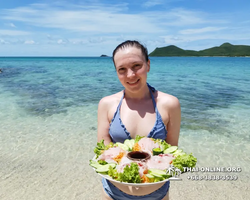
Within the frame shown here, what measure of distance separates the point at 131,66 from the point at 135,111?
1.93 ft

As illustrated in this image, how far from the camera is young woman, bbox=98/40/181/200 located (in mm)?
2457

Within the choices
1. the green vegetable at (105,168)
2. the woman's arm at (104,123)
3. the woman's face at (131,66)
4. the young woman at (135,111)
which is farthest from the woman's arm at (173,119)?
the green vegetable at (105,168)

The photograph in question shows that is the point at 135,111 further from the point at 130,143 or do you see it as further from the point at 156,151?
the point at 156,151

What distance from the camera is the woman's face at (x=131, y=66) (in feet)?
7.94

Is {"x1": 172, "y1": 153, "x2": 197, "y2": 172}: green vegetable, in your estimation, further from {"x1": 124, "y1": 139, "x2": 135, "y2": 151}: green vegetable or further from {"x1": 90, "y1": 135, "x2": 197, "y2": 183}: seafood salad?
{"x1": 124, "y1": 139, "x2": 135, "y2": 151}: green vegetable

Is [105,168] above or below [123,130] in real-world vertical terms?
below

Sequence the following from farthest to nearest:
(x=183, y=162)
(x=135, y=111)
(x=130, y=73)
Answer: (x=135, y=111) < (x=130, y=73) < (x=183, y=162)

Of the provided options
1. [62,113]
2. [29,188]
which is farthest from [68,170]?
[62,113]

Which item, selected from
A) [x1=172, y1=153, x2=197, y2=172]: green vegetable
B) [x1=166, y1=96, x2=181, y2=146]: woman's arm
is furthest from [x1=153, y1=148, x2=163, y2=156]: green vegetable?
[x1=166, y1=96, x2=181, y2=146]: woman's arm

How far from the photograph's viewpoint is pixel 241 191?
5363 millimetres

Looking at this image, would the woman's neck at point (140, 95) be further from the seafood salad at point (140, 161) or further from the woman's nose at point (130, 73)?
the seafood salad at point (140, 161)

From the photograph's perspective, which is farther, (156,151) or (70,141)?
(70,141)

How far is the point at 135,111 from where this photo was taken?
109 inches

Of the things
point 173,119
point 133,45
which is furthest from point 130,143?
point 133,45
